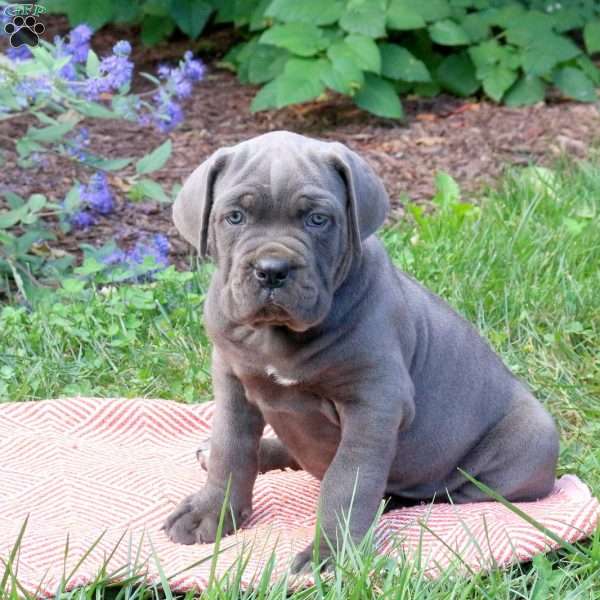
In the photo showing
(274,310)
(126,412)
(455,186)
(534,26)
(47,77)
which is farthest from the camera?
(534,26)

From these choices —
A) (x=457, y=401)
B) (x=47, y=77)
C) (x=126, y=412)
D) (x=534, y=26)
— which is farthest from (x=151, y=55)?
(x=457, y=401)

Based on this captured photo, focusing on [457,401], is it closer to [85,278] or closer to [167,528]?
[167,528]

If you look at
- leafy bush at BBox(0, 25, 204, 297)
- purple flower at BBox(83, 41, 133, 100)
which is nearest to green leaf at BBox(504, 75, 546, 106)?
leafy bush at BBox(0, 25, 204, 297)

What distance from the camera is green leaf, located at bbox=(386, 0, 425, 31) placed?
25.2ft

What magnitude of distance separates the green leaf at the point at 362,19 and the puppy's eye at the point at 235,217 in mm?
4231

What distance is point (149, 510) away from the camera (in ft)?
13.7

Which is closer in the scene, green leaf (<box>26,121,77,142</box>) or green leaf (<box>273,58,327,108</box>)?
green leaf (<box>26,121,77,142</box>)

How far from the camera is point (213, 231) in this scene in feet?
12.0

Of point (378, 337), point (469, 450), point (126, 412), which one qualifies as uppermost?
point (378, 337)

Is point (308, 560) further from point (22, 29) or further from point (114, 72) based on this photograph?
point (22, 29)

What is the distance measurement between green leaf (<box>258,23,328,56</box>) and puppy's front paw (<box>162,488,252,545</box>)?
412 centimetres

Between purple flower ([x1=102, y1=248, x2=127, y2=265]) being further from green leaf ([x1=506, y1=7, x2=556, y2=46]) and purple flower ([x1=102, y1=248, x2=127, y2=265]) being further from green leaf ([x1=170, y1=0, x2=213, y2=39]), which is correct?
green leaf ([x1=506, y1=7, x2=556, y2=46])

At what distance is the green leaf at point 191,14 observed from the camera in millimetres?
8477

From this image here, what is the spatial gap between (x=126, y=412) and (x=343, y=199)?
1.58m
